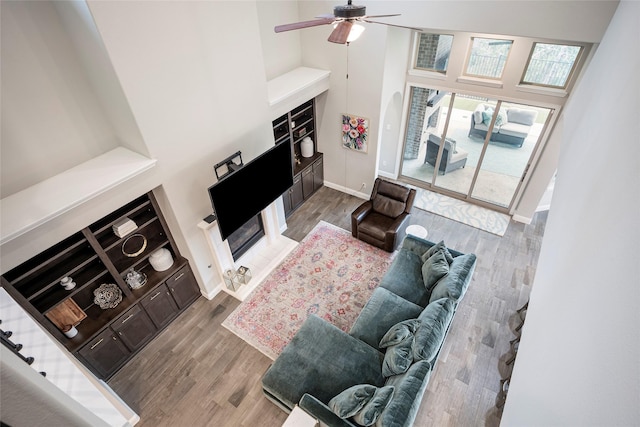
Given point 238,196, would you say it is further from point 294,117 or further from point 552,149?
point 552,149

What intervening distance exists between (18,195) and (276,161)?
2.97 metres

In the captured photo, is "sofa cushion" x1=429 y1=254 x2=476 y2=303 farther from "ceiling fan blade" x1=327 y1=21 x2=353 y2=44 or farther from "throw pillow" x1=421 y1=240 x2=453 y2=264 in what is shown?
"ceiling fan blade" x1=327 y1=21 x2=353 y2=44

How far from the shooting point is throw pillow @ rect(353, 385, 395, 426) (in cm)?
304

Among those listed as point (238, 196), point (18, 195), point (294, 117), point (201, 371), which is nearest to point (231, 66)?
point (238, 196)

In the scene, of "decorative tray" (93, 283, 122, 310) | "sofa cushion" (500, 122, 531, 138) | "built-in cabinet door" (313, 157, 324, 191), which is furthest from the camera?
"built-in cabinet door" (313, 157, 324, 191)

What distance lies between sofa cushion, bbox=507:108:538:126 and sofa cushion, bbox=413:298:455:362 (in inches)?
170

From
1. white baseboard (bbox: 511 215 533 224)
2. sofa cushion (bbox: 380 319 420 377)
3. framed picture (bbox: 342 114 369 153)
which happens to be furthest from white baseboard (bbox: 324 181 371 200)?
sofa cushion (bbox: 380 319 420 377)

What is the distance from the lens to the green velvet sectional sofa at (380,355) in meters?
3.18

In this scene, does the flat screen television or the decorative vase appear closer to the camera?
the flat screen television

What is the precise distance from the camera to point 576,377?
1143mm

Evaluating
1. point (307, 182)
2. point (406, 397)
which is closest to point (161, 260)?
point (307, 182)

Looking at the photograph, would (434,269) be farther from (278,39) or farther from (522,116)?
(278,39)

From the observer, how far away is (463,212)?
677 centimetres

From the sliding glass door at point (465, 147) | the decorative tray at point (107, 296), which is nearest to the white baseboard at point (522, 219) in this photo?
the sliding glass door at point (465, 147)
